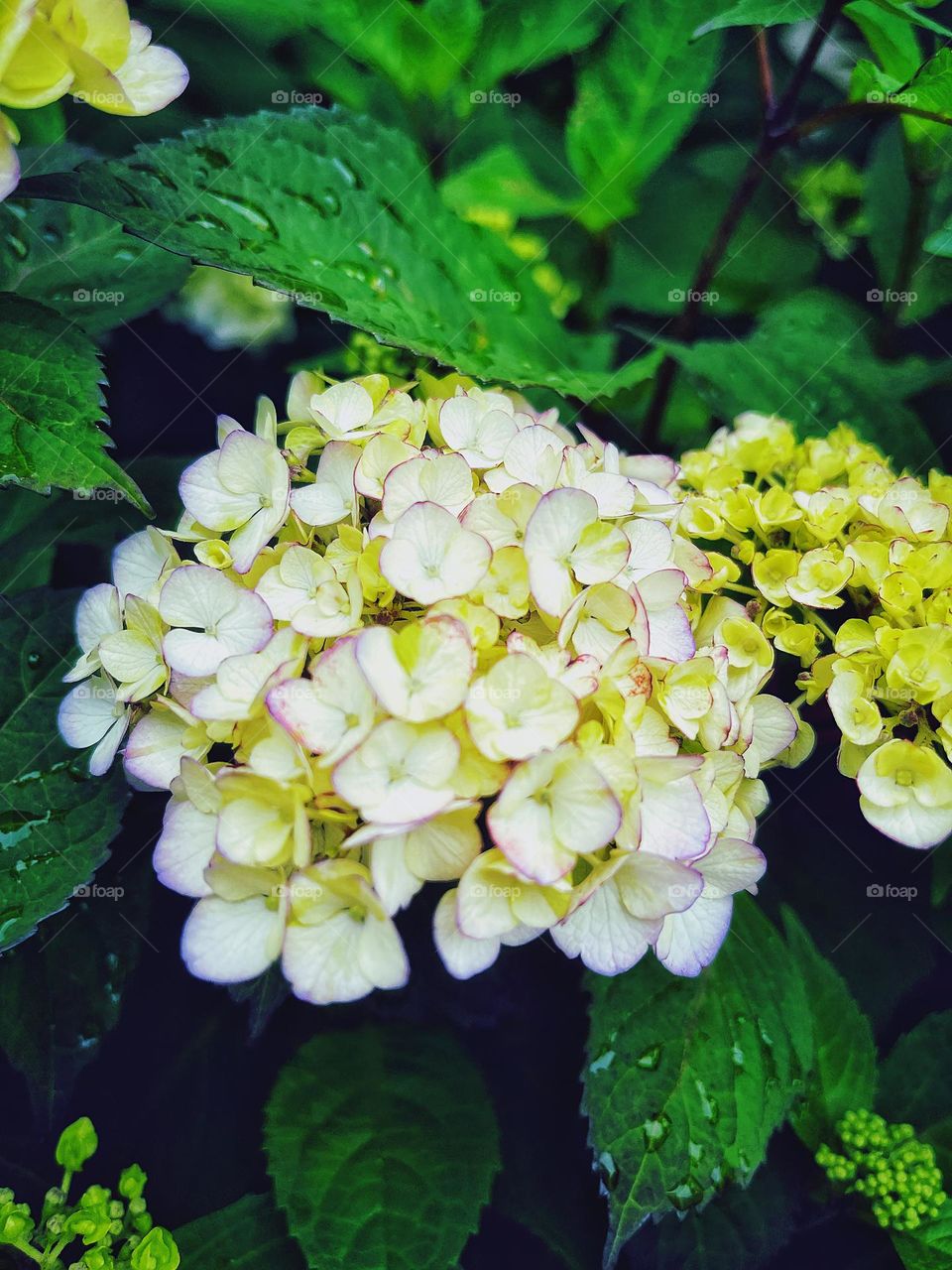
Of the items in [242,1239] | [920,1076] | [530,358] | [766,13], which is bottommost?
[242,1239]

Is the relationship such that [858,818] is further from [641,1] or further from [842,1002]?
[641,1]

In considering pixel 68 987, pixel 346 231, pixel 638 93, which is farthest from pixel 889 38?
pixel 68 987

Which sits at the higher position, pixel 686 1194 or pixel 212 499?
pixel 212 499

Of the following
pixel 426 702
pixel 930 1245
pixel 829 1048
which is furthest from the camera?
pixel 829 1048

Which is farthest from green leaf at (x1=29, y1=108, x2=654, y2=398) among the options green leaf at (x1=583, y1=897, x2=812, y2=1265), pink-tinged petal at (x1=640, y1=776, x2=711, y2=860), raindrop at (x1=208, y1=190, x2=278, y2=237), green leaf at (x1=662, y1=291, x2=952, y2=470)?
green leaf at (x1=583, y1=897, x2=812, y2=1265)

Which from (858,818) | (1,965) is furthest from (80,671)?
(858,818)

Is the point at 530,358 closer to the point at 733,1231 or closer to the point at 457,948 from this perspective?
the point at 457,948

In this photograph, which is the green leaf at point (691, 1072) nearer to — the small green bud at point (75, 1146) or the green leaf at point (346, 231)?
the small green bud at point (75, 1146)
